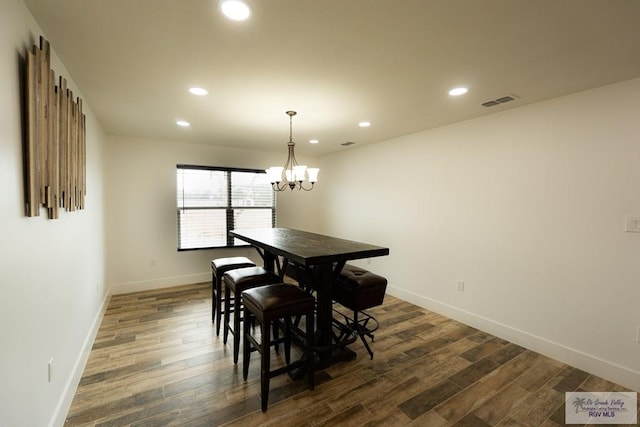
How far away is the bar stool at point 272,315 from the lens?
2.00m

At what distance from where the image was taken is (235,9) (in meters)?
1.46

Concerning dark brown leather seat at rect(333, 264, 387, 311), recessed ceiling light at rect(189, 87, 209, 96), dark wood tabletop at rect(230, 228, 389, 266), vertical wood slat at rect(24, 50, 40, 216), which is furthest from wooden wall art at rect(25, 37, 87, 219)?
dark brown leather seat at rect(333, 264, 387, 311)

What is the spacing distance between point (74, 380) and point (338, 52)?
2.98m

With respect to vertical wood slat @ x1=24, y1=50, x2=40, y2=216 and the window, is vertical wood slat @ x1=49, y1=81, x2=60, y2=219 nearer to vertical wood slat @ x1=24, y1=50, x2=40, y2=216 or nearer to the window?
vertical wood slat @ x1=24, y1=50, x2=40, y2=216

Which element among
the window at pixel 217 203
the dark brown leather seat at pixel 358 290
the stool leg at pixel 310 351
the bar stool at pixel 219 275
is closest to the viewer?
the stool leg at pixel 310 351

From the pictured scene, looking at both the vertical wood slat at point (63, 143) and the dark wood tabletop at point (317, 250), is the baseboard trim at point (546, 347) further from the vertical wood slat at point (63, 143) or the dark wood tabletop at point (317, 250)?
the vertical wood slat at point (63, 143)

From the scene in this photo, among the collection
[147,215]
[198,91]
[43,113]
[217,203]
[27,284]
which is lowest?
[27,284]

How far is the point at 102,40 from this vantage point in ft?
5.72

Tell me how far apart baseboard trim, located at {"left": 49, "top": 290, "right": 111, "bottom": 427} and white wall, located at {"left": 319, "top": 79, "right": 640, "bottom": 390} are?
364 centimetres

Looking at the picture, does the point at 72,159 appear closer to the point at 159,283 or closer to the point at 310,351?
the point at 310,351

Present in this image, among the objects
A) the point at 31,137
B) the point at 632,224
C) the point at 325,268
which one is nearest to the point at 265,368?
the point at 325,268

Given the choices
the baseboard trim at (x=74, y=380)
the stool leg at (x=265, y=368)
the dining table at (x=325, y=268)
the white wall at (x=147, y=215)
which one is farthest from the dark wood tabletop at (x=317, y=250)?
the white wall at (x=147, y=215)

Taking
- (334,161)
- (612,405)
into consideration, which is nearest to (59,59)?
(334,161)

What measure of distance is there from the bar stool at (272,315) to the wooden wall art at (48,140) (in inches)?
53.3
